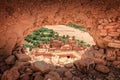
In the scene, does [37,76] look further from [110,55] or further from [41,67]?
[110,55]

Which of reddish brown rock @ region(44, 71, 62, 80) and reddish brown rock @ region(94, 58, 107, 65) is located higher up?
reddish brown rock @ region(94, 58, 107, 65)

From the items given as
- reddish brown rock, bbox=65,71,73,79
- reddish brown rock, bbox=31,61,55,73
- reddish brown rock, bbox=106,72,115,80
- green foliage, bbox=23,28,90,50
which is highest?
green foliage, bbox=23,28,90,50

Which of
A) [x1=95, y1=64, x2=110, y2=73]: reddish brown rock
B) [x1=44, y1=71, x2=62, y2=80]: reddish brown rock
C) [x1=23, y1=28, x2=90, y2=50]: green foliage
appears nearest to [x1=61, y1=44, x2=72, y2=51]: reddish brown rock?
[x1=23, y1=28, x2=90, y2=50]: green foliage

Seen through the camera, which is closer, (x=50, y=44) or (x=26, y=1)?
(x=26, y=1)

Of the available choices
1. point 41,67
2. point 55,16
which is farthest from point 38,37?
point 41,67

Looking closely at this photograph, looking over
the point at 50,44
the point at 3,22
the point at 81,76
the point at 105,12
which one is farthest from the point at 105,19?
the point at 50,44

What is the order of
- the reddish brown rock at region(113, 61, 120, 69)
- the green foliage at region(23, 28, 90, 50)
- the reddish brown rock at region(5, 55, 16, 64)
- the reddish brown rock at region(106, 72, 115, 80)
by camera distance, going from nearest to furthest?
the reddish brown rock at region(106, 72, 115, 80) < the reddish brown rock at region(5, 55, 16, 64) < the reddish brown rock at region(113, 61, 120, 69) < the green foliage at region(23, 28, 90, 50)

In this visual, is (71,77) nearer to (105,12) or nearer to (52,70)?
(52,70)

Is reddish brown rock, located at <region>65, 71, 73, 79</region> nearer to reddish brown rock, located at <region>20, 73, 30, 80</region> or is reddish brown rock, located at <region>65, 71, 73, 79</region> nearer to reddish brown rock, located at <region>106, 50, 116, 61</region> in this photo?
reddish brown rock, located at <region>20, 73, 30, 80</region>
